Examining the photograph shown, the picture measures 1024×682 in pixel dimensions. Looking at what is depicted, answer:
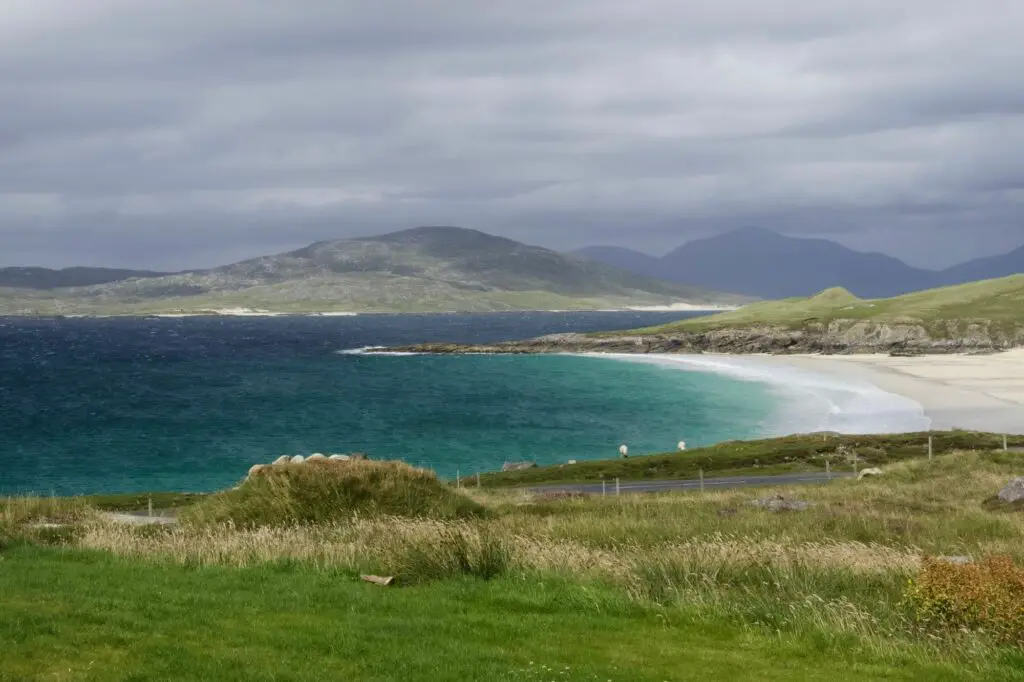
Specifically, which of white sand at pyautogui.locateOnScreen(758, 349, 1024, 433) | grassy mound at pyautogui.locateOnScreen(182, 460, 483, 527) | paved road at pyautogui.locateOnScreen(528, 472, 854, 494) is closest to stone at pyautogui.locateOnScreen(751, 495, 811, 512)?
grassy mound at pyautogui.locateOnScreen(182, 460, 483, 527)

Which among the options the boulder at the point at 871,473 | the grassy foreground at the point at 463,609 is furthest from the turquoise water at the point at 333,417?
the grassy foreground at the point at 463,609

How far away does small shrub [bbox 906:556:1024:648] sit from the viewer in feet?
Answer: 42.3

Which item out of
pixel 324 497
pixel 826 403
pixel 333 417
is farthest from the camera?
pixel 826 403

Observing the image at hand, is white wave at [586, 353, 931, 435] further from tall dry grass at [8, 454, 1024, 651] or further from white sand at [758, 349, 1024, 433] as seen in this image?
tall dry grass at [8, 454, 1024, 651]

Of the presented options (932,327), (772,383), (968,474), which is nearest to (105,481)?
(968,474)

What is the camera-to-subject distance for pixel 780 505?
1265 inches

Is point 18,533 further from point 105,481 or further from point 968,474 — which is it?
point 105,481

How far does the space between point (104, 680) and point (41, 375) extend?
16700 cm

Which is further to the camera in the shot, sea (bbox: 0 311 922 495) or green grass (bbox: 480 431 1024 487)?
sea (bbox: 0 311 922 495)

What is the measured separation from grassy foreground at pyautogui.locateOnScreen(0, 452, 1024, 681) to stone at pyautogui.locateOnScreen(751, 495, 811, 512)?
8611 millimetres

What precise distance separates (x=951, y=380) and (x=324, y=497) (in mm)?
122218

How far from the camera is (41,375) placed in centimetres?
15975

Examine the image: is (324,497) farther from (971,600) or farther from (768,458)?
(768,458)

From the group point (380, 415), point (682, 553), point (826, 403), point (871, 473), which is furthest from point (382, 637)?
point (826, 403)
